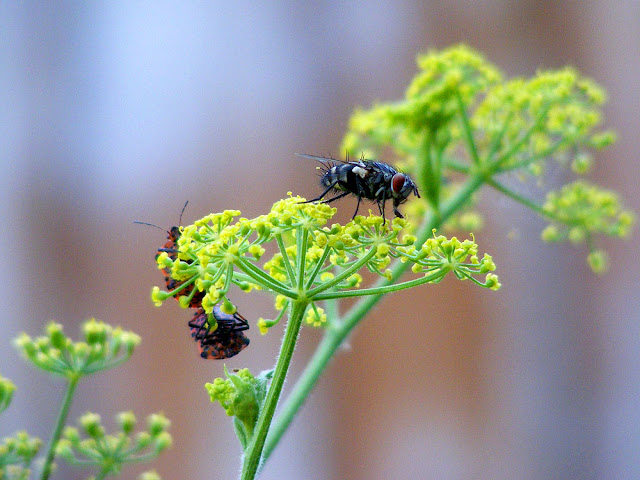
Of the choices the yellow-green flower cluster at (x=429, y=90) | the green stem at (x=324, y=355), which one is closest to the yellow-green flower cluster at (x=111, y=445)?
the green stem at (x=324, y=355)

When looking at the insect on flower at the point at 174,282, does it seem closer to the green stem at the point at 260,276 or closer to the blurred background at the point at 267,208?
the green stem at the point at 260,276

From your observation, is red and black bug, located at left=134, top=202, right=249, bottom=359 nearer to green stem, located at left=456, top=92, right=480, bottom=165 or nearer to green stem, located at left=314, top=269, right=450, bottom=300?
green stem, located at left=314, top=269, right=450, bottom=300

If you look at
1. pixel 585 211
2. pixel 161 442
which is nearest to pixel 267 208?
pixel 585 211

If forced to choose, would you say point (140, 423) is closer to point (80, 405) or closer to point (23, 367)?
point (80, 405)

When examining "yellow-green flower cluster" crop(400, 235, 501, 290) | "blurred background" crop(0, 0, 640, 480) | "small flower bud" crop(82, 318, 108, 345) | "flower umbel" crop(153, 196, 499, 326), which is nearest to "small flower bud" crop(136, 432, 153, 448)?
"small flower bud" crop(82, 318, 108, 345)

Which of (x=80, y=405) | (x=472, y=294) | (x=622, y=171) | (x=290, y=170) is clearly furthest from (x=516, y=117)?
(x=80, y=405)

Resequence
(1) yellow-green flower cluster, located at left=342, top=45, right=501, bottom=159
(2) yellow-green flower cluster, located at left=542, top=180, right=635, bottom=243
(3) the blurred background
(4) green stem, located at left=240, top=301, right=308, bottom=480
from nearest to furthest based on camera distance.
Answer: (4) green stem, located at left=240, top=301, right=308, bottom=480 → (1) yellow-green flower cluster, located at left=342, top=45, right=501, bottom=159 → (2) yellow-green flower cluster, located at left=542, top=180, right=635, bottom=243 → (3) the blurred background
